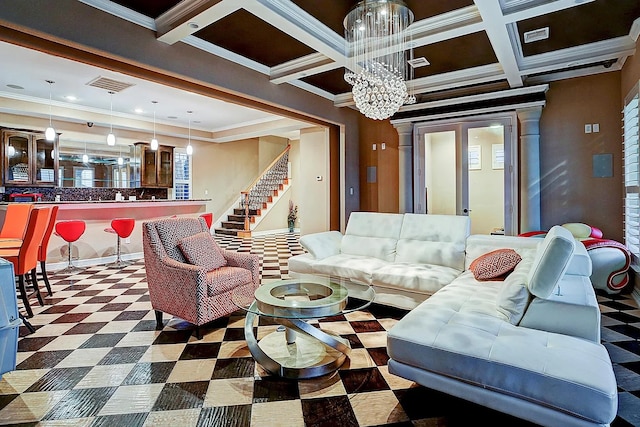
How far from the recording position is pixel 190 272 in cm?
279

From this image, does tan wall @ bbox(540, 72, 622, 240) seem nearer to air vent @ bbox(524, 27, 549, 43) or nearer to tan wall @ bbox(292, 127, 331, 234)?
air vent @ bbox(524, 27, 549, 43)

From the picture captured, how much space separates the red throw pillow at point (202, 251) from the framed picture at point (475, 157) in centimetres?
444

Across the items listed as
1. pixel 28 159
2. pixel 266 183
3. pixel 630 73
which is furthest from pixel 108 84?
pixel 630 73

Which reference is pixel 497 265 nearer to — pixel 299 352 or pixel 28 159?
pixel 299 352

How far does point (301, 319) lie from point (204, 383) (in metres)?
0.74

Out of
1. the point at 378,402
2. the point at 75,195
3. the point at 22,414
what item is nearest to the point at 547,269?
the point at 378,402

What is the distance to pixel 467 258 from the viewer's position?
11.4 feet

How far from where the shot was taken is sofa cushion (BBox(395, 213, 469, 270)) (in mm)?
3578

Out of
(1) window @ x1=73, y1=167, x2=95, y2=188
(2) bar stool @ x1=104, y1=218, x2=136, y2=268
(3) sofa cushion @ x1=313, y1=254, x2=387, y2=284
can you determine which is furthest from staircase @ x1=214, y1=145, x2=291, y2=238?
(3) sofa cushion @ x1=313, y1=254, x2=387, y2=284

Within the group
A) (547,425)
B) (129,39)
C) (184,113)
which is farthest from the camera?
(184,113)

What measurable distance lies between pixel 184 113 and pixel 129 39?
4.12 metres

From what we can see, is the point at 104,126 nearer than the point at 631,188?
No

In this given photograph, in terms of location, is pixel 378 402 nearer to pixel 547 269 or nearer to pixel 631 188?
pixel 547 269

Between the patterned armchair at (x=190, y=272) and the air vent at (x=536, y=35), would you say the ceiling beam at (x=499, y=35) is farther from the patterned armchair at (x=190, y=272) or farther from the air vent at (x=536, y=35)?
the patterned armchair at (x=190, y=272)
